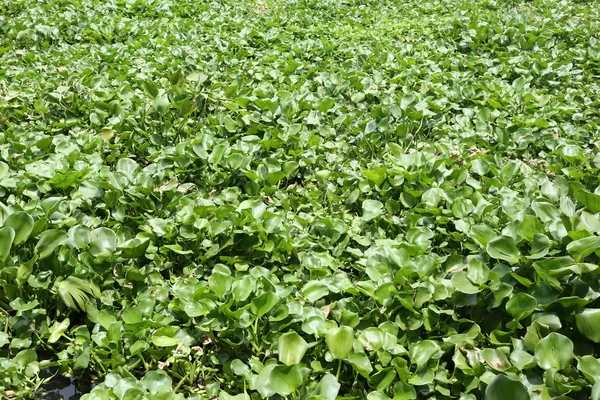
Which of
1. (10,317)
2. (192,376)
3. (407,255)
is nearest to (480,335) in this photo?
(407,255)

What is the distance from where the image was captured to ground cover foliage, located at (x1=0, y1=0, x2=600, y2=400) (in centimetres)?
194

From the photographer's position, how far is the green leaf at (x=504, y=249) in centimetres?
212

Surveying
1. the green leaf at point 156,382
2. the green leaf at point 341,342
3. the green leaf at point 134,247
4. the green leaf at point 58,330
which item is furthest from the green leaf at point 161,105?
the green leaf at point 341,342

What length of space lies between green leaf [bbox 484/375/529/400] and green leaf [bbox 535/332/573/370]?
247mm

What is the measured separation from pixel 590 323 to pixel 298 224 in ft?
4.65

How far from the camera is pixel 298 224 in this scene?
8.96 feet

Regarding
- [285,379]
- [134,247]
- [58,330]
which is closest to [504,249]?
[285,379]

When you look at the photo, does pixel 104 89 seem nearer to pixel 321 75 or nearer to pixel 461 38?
pixel 321 75

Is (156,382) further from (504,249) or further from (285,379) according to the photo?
(504,249)

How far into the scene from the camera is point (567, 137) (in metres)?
3.56

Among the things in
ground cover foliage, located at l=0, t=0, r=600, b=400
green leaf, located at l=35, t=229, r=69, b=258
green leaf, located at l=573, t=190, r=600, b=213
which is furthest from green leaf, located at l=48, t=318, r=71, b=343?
green leaf, located at l=573, t=190, r=600, b=213

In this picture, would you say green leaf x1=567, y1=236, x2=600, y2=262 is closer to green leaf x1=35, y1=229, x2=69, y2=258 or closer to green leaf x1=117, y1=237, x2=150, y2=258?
green leaf x1=117, y1=237, x2=150, y2=258

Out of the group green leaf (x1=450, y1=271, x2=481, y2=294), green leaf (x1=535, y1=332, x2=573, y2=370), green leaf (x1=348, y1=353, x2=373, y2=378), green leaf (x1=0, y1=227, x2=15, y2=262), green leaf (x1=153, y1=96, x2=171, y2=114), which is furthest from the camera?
green leaf (x1=153, y1=96, x2=171, y2=114)

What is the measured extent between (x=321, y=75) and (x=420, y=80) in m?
0.85
